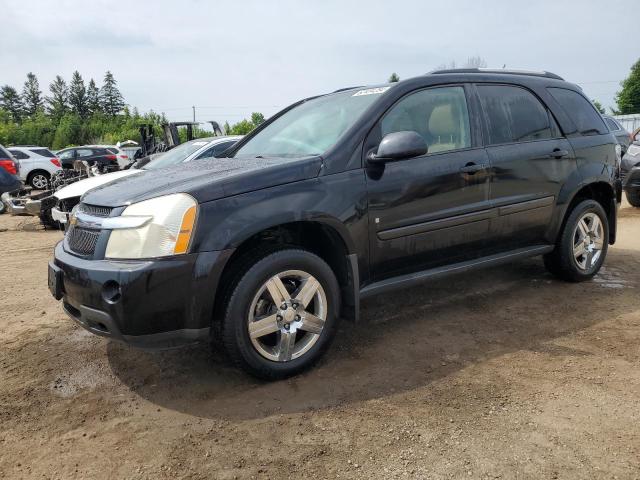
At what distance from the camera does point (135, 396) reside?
9.59 ft

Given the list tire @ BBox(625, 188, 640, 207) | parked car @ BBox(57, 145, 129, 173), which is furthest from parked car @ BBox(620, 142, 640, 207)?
parked car @ BBox(57, 145, 129, 173)

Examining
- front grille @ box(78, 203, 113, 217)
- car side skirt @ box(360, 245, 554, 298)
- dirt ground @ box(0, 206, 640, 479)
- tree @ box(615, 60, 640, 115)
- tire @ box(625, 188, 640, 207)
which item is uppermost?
tree @ box(615, 60, 640, 115)

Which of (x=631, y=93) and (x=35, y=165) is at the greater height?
(x=631, y=93)

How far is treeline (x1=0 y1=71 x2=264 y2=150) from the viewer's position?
73.6 m

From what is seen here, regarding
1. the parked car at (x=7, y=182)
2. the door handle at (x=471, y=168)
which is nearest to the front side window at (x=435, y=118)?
the door handle at (x=471, y=168)

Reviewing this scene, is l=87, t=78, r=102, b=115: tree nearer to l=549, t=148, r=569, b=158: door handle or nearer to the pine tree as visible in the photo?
the pine tree

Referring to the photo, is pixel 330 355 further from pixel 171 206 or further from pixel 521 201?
pixel 521 201

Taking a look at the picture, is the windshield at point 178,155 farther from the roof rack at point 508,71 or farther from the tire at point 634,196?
the tire at point 634,196

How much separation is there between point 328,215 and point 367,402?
3.55 feet

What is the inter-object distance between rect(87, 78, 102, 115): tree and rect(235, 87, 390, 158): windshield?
4343 inches

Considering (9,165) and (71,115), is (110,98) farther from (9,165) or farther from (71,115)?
(9,165)

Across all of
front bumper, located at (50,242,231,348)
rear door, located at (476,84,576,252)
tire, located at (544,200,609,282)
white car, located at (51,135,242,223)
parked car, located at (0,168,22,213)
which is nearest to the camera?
front bumper, located at (50,242,231,348)

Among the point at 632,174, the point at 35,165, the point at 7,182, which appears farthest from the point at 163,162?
the point at 35,165

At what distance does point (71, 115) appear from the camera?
8862cm
